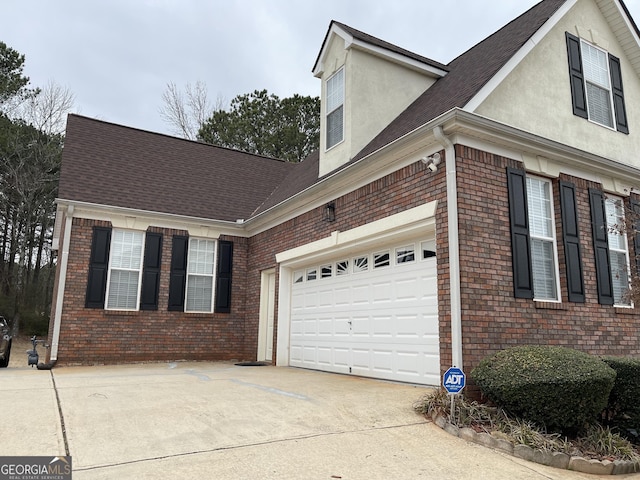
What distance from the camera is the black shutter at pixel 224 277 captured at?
12.5m

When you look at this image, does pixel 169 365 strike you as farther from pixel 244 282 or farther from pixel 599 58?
pixel 599 58

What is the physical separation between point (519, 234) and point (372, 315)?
9.64 feet

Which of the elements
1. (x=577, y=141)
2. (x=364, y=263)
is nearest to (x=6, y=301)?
(x=364, y=263)

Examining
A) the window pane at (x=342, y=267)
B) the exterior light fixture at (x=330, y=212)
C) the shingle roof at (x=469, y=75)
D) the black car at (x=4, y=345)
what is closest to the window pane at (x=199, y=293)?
the black car at (x=4, y=345)

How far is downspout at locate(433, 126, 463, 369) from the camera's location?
20.5 ft

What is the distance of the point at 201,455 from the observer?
405 centimetres

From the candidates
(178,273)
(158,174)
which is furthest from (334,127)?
(158,174)

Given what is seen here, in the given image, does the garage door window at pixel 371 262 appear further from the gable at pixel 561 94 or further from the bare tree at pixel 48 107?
the bare tree at pixel 48 107

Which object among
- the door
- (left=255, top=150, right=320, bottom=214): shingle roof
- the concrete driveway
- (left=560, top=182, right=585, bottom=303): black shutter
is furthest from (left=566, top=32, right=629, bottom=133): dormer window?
the door

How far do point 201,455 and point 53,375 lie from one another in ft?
20.3

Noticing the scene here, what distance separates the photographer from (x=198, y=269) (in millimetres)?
12445

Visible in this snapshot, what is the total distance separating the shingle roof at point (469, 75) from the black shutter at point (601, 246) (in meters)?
2.76

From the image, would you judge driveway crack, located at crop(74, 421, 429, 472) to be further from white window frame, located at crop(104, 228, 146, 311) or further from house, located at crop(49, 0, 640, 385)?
white window frame, located at crop(104, 228, 146, 311)

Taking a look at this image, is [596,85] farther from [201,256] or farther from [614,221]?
[201,256]
